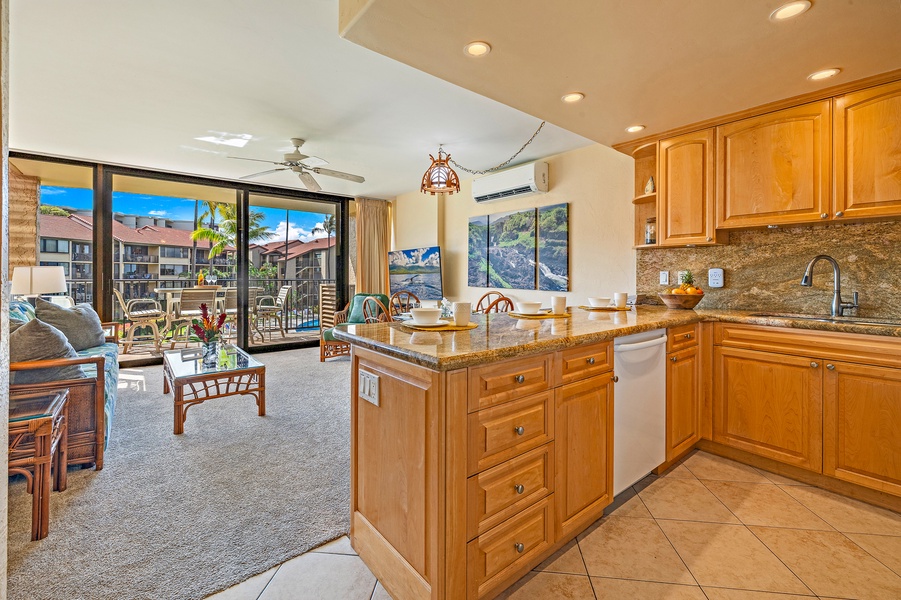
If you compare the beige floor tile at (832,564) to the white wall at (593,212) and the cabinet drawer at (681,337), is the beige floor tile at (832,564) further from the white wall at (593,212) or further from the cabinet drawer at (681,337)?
the white wall at (593,212)

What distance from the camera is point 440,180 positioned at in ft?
13.6

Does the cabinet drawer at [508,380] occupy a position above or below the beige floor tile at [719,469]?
above

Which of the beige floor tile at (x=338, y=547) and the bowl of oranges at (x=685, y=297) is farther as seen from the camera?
the bowl of oranges at (x=685, y=297)

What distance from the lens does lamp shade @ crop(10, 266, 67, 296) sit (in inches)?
135

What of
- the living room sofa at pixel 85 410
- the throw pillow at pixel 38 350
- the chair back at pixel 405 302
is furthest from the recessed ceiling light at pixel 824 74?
the chair back at pixel 405 302

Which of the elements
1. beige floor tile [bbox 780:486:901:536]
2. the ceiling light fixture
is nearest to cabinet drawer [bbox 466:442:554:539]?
beige floor tile [bbox 780:486:901:536]

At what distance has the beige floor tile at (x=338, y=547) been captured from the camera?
5.48 ft

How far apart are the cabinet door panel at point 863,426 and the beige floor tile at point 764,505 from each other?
31 cm

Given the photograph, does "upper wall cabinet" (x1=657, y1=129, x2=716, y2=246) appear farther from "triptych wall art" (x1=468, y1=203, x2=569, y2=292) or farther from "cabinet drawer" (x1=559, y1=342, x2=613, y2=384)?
"cabinet drawer" (x1=559, y1=342, x2=613, y2=384)

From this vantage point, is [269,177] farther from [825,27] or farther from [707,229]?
[825,27]

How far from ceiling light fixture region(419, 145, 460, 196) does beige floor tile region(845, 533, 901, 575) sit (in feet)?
11.4

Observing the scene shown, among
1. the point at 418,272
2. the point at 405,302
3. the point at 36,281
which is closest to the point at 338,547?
the point at 36,281

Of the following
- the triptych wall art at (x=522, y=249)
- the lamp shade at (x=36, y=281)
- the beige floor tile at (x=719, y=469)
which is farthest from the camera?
the triptych wall art at (x=522, y=249)

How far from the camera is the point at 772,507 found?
202cm
